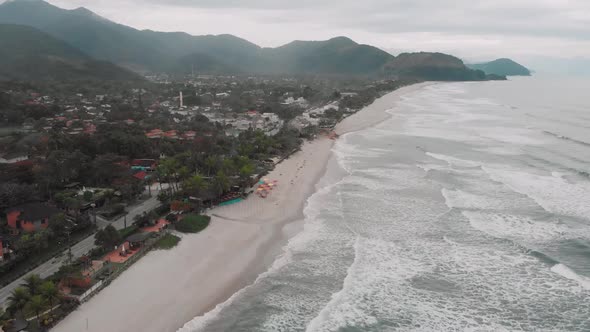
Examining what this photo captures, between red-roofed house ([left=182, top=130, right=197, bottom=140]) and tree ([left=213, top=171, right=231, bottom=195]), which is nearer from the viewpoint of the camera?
tree ([left=213, top=171, right=231, bottom=195])

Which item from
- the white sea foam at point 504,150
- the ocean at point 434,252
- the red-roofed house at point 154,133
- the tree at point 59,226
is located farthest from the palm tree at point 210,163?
the white sea foam at point 504,150

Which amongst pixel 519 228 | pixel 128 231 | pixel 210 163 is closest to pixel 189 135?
pixel 210 163

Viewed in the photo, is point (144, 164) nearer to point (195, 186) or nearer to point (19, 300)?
point (195, 186)

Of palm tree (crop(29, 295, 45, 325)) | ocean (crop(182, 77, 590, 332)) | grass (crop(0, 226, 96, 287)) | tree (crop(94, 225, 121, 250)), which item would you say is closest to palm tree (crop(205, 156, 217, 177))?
ocean (crop(182, 77, 590, 332))

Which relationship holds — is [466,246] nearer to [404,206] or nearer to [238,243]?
[404,206]

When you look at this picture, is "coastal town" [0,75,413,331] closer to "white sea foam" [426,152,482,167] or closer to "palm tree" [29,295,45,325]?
"palm tree" [29,295,45,325]

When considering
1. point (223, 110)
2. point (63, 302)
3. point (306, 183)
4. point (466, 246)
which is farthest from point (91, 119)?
point (466, 246)

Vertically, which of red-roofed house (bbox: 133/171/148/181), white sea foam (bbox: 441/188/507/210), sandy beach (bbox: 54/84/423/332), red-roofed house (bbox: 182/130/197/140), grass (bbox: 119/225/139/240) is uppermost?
red-roofed house (bbox: 182/130/197/140)
